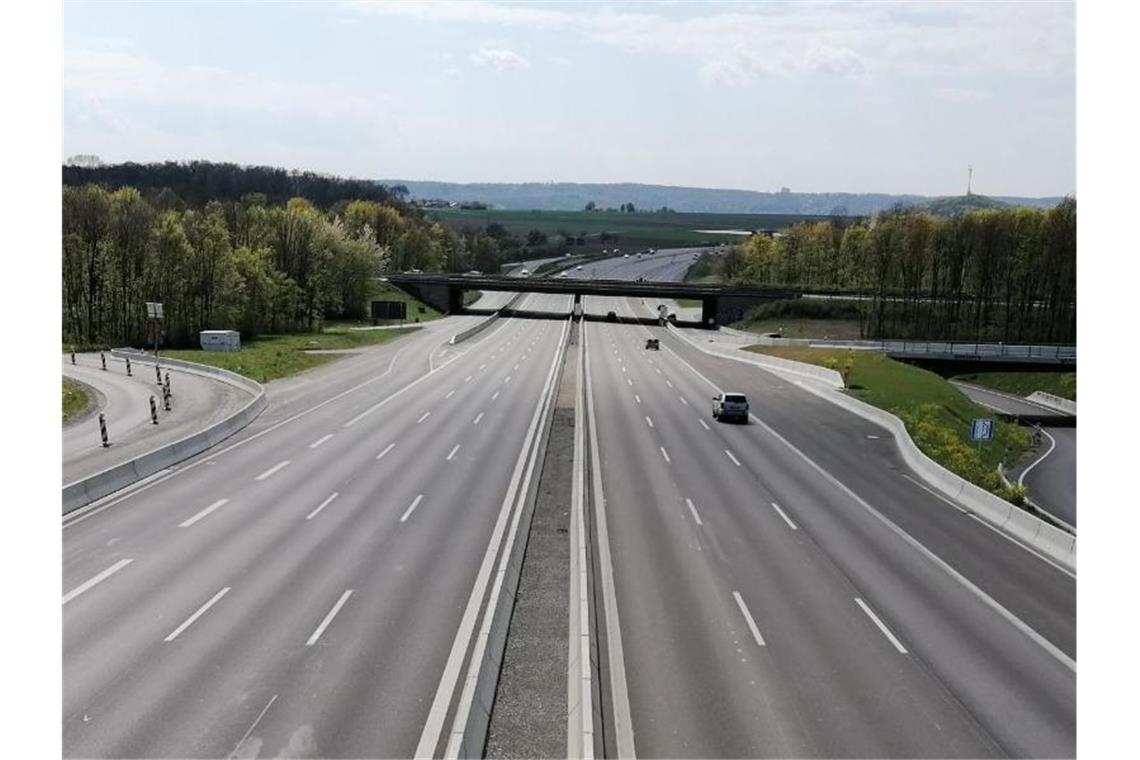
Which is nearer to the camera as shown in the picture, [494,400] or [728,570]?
[728,570]

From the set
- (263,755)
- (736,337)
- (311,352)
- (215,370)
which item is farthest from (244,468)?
(736,337)

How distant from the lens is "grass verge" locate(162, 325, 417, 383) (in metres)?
59.1

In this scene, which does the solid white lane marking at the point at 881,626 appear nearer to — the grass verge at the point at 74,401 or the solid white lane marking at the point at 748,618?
the solid white lane marking at the point at 748,618

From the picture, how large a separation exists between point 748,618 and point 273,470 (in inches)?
795

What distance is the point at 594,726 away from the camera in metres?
15.1

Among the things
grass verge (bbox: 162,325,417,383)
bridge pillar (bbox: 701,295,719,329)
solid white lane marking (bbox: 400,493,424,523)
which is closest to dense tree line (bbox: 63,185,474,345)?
grass verge (bbox: 162,325,417,383)

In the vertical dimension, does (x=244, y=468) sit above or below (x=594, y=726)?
above

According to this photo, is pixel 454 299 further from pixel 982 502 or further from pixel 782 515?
pixel 982 502

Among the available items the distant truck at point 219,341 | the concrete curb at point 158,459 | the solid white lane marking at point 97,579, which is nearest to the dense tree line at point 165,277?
the distant truck at point 219,341

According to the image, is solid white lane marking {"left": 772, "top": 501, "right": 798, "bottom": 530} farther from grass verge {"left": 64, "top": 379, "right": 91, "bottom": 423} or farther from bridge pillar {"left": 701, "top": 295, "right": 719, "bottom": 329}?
bridge pillar {"left": 701, "top": 295, "right": 719, "bottom": 329}

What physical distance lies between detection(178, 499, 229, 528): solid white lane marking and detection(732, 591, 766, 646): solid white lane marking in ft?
53.5

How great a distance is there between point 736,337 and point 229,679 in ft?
283

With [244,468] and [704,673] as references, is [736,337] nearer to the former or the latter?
[244,468]

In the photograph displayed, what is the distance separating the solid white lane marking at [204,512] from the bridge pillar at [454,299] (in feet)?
307
